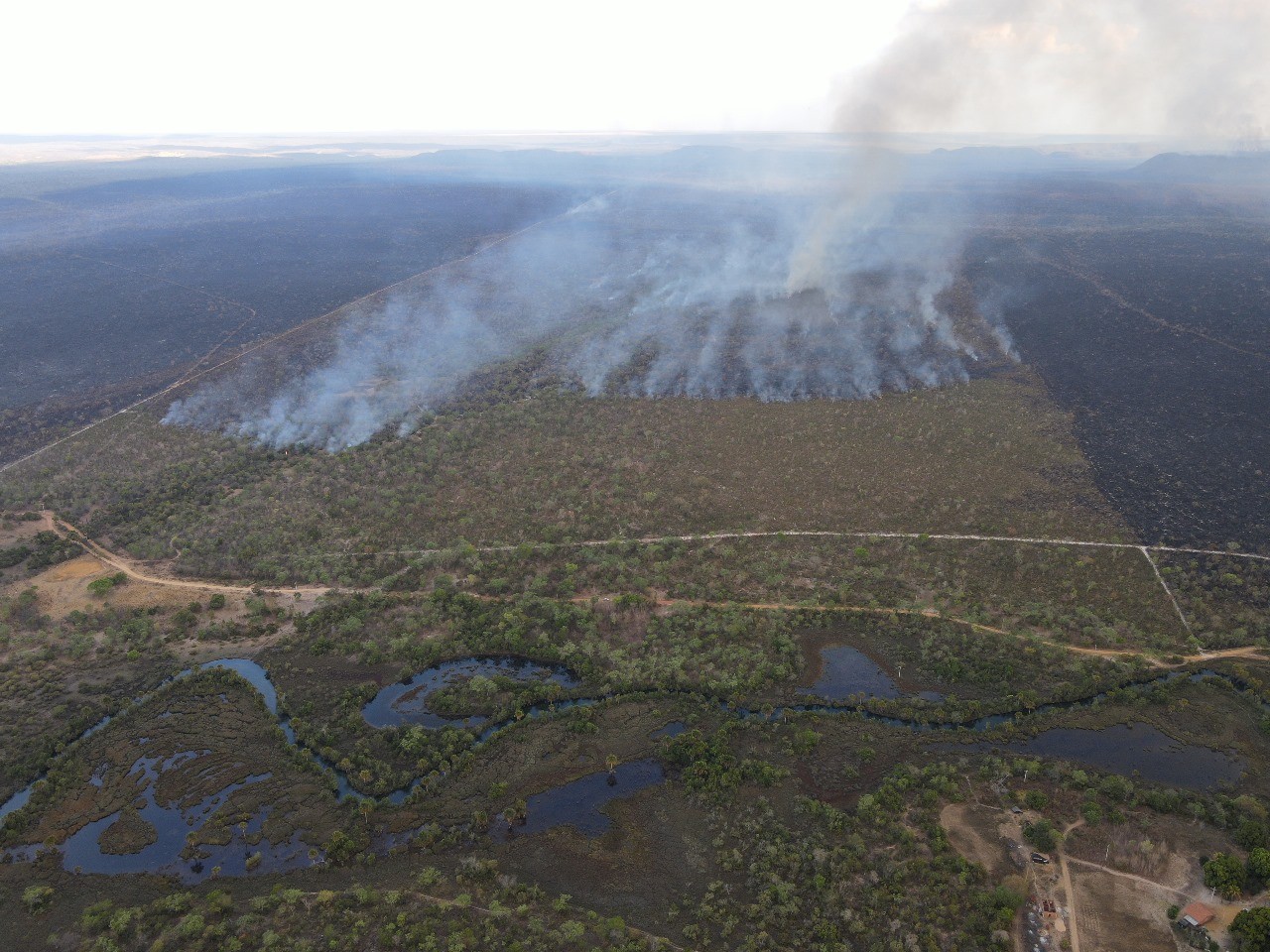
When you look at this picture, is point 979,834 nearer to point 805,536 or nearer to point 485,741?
point 805,536

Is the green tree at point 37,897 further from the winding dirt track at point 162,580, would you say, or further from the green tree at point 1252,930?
the green tree at point 1252,930

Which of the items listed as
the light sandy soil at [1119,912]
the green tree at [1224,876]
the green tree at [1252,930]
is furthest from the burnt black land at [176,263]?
the green tree at [1252,930]

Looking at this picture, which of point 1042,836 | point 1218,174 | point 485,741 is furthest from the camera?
point 1218,174

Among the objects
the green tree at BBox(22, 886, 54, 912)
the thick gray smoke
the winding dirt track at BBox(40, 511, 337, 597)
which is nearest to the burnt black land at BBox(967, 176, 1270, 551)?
the thick gray smoke

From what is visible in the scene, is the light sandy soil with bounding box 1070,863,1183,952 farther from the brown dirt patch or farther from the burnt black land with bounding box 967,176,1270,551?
the burnt black land with bounding box 967,176,1270,551

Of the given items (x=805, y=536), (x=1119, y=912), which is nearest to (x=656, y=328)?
(x=805, y=536)

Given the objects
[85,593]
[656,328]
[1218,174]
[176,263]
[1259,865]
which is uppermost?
[1218,174]

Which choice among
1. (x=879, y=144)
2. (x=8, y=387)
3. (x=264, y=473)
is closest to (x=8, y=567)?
(x=264, y=473)
